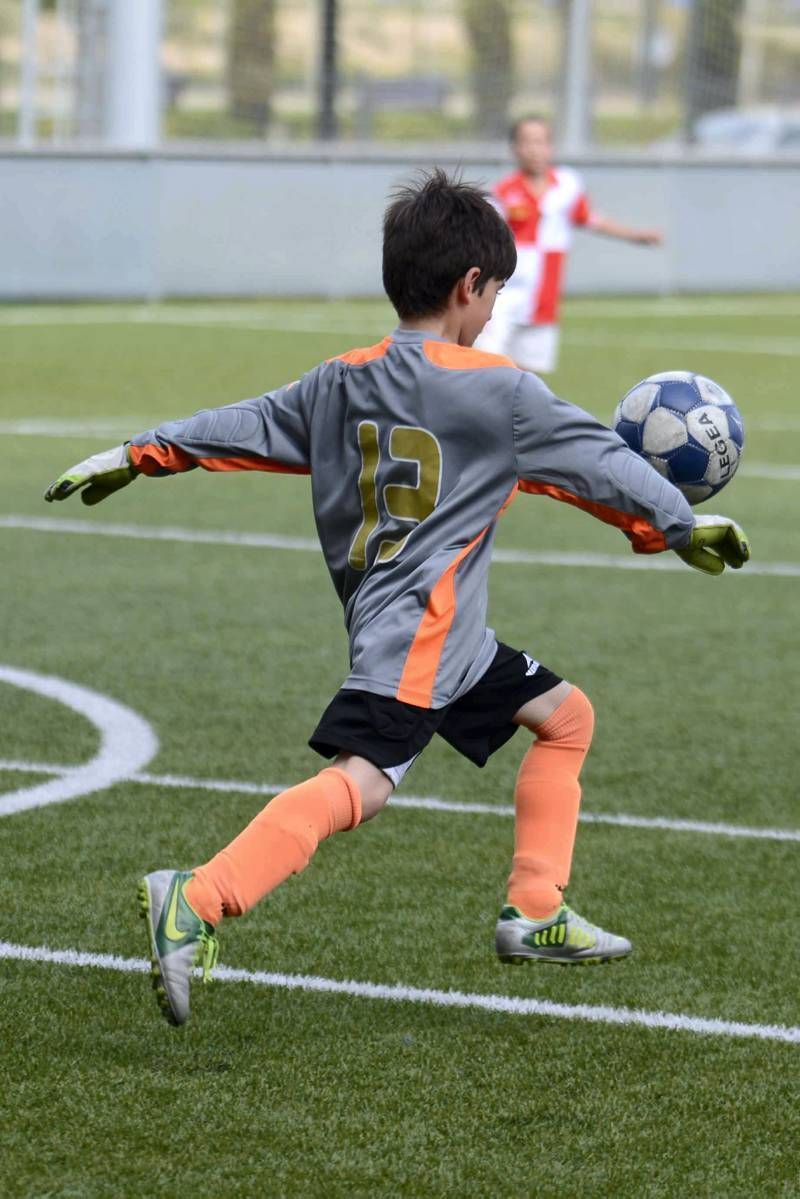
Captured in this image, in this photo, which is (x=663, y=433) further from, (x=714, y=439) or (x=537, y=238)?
(x=537, y=238)

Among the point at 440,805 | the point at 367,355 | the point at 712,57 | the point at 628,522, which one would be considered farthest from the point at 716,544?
the point at 712,57

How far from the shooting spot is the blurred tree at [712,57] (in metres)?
30.7

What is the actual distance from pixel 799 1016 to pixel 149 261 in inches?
838

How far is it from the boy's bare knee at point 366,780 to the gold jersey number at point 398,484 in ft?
1.28

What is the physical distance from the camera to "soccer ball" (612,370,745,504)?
4.85 m

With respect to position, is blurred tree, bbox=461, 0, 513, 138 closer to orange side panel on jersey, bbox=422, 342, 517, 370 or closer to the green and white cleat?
orange side panel on jersey, bbox=422, 342, 517, 370

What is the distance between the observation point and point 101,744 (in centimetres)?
668

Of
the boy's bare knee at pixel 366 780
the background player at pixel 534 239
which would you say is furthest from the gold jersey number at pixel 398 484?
the background player at pixel 534 239

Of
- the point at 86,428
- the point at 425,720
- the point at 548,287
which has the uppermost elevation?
the point at 425,720

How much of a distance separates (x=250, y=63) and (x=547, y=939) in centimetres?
2307

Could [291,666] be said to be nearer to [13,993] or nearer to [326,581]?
[326,581]

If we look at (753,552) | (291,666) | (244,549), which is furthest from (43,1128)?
(753,552)

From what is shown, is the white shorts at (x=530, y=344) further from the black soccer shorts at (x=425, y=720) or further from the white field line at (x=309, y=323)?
the black soccer shorts at (x=425, y=720)

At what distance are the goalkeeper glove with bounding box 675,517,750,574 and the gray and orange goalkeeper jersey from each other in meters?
0.04
